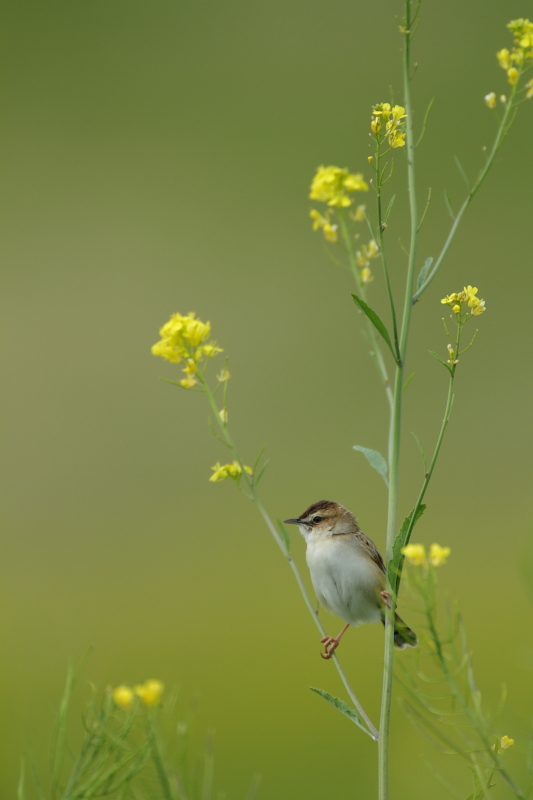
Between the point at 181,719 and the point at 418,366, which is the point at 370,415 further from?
the point at 181,719

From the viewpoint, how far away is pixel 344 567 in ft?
7.88

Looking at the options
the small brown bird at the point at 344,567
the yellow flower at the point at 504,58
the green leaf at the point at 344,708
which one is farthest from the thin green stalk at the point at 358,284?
the small brown bird at the point at 344,567

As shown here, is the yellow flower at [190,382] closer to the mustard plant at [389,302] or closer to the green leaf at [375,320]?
the mustard plant at [389,302]

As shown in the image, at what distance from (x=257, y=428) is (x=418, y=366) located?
1863mm

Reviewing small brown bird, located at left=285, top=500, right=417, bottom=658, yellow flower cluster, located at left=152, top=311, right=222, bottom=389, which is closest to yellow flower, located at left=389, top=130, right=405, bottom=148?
yellow flower cluster, located at left=152, top=311, right=222, bottom=389

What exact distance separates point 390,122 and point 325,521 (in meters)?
1.48

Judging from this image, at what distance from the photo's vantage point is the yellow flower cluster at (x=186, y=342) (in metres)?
1.46

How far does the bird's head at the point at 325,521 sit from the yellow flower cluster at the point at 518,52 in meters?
1.51

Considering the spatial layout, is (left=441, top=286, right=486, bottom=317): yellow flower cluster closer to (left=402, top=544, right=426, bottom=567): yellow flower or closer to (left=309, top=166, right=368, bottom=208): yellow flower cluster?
(left=309, top=166, right=368, bottom=208): yellow flower cluster

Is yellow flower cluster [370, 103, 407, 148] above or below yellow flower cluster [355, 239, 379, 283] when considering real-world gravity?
above

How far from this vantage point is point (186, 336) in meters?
1.48

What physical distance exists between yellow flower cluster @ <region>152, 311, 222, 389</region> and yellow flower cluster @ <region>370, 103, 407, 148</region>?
1.57ft

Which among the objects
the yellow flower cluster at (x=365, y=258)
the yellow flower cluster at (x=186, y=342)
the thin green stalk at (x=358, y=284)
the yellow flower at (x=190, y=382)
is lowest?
the yellow flower at (x=190, y=382)

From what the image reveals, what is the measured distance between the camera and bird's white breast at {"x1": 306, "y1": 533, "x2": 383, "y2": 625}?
235 cm
